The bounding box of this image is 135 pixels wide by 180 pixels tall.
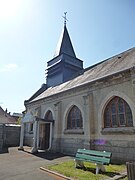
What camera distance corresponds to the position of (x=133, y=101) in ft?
29.7

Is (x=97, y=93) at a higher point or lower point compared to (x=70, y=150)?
higher

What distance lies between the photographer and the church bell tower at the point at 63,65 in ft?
63.0

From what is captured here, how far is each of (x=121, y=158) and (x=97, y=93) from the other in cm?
427

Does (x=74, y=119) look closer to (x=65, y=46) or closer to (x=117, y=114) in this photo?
(x=117, y=114)

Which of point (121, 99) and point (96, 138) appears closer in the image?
point (121, 99)

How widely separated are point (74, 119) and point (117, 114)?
414cm

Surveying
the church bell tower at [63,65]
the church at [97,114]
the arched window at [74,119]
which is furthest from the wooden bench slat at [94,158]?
the church bell tower at [63,65]

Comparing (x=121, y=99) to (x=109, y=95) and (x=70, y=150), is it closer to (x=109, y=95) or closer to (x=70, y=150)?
(x=109, y=95)

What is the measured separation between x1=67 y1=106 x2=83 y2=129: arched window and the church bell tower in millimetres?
5812

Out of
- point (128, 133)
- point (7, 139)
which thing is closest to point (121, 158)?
point (128, 133)

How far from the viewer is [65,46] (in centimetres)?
2211

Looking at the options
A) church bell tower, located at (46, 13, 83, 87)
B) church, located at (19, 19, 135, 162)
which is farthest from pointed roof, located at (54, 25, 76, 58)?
church, located at (19, 19, 135, 162)

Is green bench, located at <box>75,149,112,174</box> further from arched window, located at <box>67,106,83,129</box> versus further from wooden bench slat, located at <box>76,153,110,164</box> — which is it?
arched window, located at <box>67,106,83,129</box>

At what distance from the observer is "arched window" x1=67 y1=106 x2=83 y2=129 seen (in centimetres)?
1265
